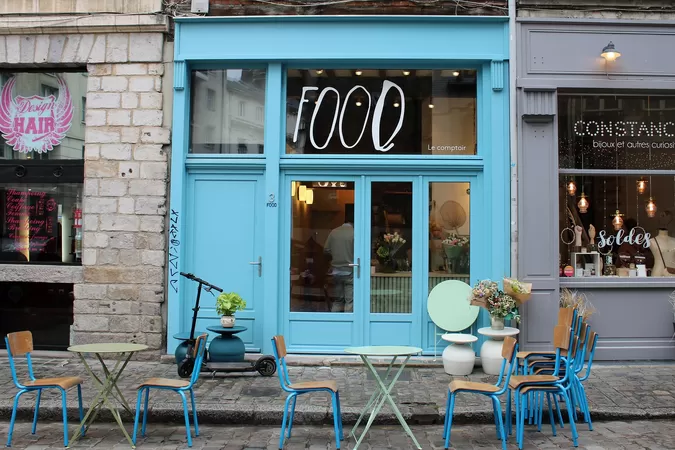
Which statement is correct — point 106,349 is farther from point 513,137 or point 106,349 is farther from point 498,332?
point 513,137

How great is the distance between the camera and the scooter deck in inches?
305

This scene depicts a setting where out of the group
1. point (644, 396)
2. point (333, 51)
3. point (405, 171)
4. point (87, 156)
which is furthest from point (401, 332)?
point (87, 156)

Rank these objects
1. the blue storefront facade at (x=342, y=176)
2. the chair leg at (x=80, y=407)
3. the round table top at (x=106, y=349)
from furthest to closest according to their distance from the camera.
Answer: the blue storefront facade at (x=342, y=176) < the chair leg at (x=80, y=407) < the round table top at (x=106, y=349)

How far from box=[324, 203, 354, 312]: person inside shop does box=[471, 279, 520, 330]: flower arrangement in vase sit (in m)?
1.68

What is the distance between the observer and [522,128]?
8.55 meters

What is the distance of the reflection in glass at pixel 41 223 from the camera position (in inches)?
357

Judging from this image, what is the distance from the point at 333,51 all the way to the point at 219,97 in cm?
171

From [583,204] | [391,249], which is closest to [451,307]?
[391,249]

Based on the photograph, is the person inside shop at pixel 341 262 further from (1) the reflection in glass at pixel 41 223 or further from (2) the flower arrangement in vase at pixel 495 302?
→ (1) the reflection in glass at pixel 41 223

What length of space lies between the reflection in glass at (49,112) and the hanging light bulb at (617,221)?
7.36m

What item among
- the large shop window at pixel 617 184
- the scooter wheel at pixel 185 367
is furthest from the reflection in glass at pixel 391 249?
the scooter wheel at pixel 185 367

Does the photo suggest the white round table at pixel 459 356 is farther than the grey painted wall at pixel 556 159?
No

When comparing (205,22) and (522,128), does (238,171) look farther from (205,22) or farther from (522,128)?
(522,128)

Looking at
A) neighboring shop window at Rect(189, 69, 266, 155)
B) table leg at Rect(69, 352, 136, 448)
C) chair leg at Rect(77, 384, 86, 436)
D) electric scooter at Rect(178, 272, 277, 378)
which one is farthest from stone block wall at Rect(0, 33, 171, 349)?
table leg at Rect(69, 352, 136, 448)
